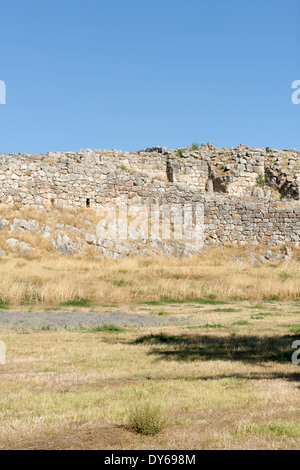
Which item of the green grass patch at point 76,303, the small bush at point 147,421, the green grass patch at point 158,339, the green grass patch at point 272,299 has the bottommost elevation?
the green grass patch at point 272,299

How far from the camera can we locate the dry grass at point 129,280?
66.0 ft

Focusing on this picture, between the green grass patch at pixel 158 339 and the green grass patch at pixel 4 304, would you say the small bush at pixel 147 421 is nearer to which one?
the green grass patch at pixel 158 339

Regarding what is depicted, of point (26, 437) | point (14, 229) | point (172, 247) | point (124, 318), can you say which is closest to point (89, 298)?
point (124, 318)

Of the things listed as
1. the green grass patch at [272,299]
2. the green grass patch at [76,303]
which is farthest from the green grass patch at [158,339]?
the green grass patch at [272,299]

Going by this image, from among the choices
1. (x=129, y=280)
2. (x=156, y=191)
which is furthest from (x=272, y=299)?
(x=156, y=191)

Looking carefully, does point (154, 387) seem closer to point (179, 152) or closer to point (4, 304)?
point (4, 304)

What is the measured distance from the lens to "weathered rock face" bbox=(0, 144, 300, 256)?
96.4 feet

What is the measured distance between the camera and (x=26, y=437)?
5523mm

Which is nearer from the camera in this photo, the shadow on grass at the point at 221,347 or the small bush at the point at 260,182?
the shadow on grass at the point at 221,347

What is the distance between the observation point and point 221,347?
37.2ft

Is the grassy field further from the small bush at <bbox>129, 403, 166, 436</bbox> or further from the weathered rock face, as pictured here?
the weathered rock face

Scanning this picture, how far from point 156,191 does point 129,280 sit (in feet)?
39.1

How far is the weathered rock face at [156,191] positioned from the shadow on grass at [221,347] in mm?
15792
